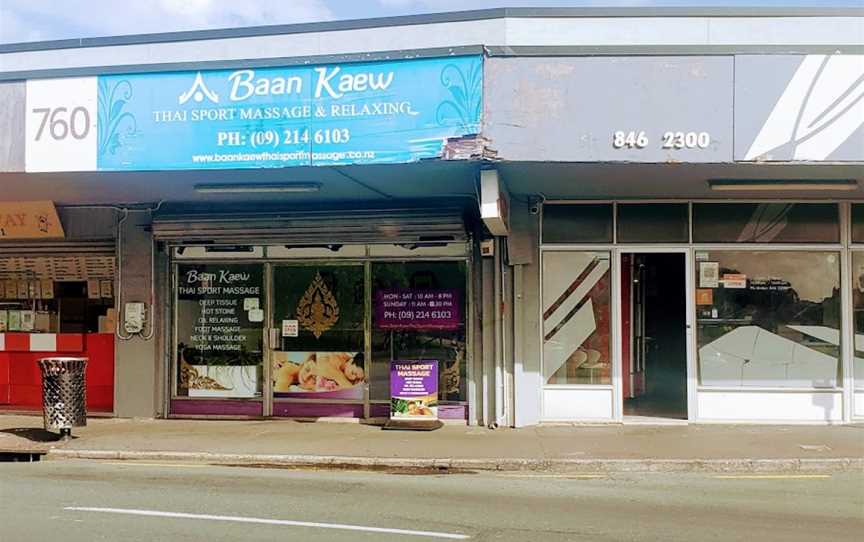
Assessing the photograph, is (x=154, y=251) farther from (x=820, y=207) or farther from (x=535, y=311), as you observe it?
(x=820, y=207)

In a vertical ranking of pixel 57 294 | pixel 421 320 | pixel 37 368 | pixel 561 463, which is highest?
pixel 57 294

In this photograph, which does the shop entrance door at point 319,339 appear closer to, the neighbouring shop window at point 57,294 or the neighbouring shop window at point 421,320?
the neighbouring shop window at point 421,320

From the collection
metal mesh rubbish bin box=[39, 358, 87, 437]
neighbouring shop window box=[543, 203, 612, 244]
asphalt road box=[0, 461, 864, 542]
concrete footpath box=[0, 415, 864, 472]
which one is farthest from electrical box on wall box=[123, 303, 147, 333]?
neighbouring shop window box=[543, 203, 612, 244]

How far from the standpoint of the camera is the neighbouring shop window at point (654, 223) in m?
11.4

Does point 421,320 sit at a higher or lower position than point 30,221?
lower

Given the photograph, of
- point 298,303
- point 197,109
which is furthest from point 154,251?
point 197,109

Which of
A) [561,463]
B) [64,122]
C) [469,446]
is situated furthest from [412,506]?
[64,122]

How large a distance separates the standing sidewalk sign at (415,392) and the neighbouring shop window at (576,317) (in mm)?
1715

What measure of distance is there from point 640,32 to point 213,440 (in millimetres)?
7566

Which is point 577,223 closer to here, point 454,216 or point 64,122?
point 454,216

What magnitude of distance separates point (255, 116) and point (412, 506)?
5.34 meters

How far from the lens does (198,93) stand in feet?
32.5

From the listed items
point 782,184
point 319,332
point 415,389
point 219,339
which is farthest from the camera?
point 219,339

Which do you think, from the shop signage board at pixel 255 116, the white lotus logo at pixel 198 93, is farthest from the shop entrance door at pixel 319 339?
the white lotus logo at pixel 198 93
